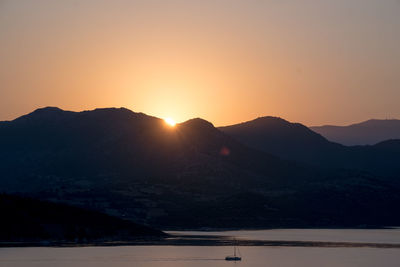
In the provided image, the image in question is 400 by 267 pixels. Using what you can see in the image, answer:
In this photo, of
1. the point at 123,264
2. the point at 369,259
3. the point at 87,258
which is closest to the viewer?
the point at 123,264

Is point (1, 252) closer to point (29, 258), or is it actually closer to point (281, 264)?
point (29, 258)

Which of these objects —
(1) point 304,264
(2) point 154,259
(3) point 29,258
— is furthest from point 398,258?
(3) point 29,258

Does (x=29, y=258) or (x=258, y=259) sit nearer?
(x=29, y=258)

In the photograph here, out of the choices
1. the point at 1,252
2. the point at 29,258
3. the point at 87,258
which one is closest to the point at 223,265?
the point at 87,258

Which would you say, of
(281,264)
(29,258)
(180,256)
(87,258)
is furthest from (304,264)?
(29,258)

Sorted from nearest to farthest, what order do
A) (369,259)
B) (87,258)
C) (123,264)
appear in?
(123,264)
(87,258)
(369,259)

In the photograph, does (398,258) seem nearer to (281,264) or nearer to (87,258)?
(281,264)

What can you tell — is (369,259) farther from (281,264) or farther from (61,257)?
(61,257)

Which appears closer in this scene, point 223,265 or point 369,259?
point 223,265
